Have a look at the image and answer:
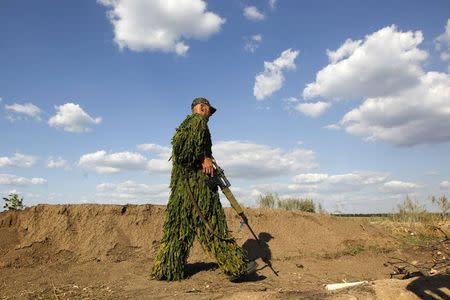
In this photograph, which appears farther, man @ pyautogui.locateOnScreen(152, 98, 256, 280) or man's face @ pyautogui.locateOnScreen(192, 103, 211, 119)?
man's face @ pyautogui.locateOnScreen(192, 103, 211, 119)

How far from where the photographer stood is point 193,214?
→ 20.4 feet

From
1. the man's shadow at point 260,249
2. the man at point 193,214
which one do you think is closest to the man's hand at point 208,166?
the man at point 193,214

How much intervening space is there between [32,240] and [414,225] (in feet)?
30.1

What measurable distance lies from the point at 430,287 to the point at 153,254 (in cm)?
485

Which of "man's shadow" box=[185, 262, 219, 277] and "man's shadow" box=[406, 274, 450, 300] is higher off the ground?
"man's shadow" box=[185, 262, 219, 277]

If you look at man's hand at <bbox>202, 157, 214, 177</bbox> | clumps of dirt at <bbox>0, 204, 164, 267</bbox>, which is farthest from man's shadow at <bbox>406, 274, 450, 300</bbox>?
clumps of dirt at <bbox>0, 204, 164, 267</bbox>

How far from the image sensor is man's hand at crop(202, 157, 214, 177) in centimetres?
625

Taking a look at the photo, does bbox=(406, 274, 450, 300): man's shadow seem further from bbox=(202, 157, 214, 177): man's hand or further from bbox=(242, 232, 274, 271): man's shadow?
bbox=(242, 232, 274, 271): man's shadow

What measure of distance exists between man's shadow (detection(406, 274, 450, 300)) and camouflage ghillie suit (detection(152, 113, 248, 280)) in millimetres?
2298

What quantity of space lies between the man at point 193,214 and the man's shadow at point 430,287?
2.30 metres

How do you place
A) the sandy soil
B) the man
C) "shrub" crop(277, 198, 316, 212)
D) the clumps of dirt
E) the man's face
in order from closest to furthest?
the sandy soil < the man < the man's face < the clumps of dirt < "shrub" crop(277, 198, 316, 212)

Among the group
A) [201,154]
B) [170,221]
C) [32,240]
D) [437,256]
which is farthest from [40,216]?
[437,256]

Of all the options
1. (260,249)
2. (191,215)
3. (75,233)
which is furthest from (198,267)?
(75,233)

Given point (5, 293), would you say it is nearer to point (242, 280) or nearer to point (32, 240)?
point (32, 240)
